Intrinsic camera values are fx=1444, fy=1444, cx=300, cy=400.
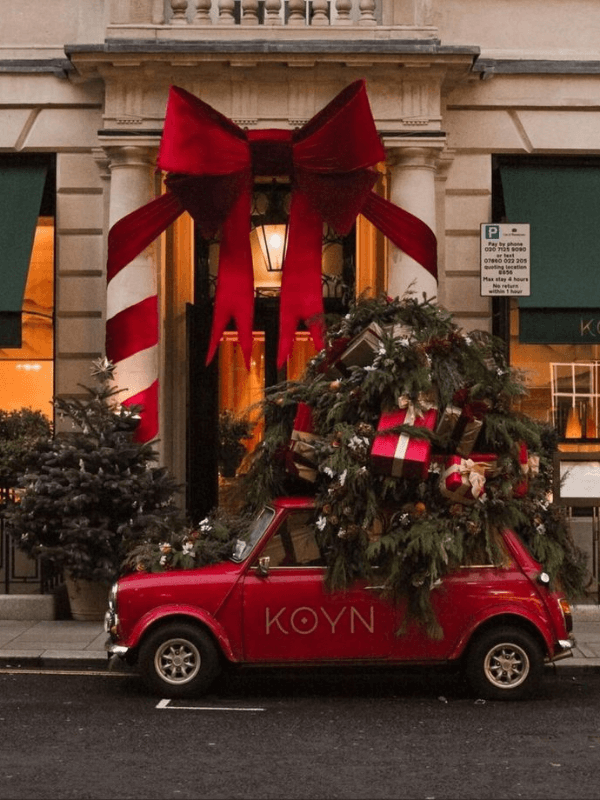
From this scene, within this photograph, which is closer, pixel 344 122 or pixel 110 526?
pixel 110 526

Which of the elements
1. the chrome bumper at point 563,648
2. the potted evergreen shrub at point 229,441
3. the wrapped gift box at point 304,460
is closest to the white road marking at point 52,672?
the wrapped gift box at point 304,460

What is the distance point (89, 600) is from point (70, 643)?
144 cm

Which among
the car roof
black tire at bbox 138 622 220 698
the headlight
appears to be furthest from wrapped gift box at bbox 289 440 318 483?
the headlight

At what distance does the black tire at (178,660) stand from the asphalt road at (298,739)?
0.47 feet

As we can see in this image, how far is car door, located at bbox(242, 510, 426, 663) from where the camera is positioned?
10.6 m

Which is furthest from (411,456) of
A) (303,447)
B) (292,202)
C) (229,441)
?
(229,441)

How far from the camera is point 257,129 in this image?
627 inches

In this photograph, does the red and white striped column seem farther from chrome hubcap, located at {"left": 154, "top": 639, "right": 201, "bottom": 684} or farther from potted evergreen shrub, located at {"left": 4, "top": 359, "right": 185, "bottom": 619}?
chrome hubcap, located at {"left": 154, "top": 639, "right": 201, "bottom": 684}

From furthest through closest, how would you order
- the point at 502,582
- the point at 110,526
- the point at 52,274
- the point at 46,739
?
the point at 52,274, the point at 110,526, the point at 502,582, the point at 46,739

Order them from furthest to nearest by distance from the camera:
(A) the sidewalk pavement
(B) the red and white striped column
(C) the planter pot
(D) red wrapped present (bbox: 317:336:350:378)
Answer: (B) the red and white striped column → (C) the planter pot → (A) the sidewalk pavement → (D) red wrapped present (bbox: 317:336:350:378)

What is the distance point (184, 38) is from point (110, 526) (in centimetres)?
555

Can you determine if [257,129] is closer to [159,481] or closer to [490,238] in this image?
[490,238]

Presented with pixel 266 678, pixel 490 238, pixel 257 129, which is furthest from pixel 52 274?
pixel 266 678

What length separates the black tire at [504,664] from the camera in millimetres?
10664
